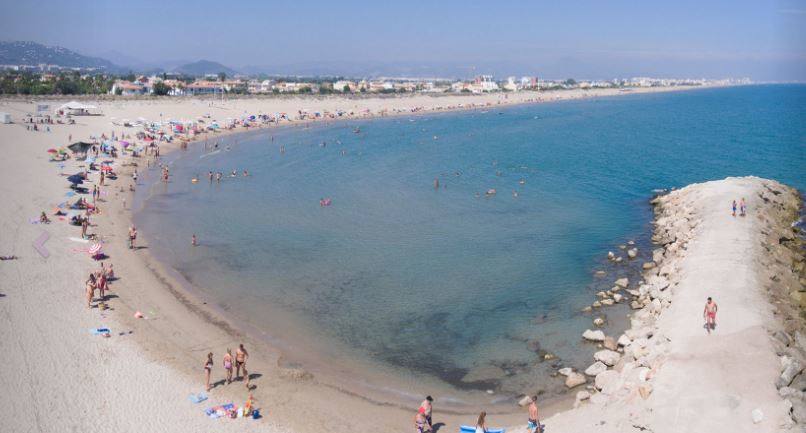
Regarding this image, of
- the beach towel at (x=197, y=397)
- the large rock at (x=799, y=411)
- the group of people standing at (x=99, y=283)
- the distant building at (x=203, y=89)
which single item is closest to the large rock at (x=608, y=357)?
the large rock at (x=799, y=411)

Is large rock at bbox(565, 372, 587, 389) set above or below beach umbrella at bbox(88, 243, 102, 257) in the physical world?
below

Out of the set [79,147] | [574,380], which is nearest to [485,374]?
[574,380]

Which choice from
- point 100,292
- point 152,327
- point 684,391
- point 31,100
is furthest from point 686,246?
point 31,100

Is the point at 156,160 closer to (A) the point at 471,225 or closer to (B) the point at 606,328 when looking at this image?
(A) the point at 471,225

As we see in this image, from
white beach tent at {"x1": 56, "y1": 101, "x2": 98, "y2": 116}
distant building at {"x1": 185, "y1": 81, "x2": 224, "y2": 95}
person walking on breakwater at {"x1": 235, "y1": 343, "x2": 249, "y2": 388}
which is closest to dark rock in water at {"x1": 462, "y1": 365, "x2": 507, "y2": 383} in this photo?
person walking on breakwater at {"x1": 235, "y1": 343, "x2": 249, "y2": 388}

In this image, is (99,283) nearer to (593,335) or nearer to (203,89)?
(593,335)

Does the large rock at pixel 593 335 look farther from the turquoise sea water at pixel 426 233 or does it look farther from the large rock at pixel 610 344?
the turquoise sea water at pixel 426 233

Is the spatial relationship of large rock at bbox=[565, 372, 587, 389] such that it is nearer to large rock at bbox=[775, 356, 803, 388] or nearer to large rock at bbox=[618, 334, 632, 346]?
large rock at bbox=[618, 334, 632, 346]
